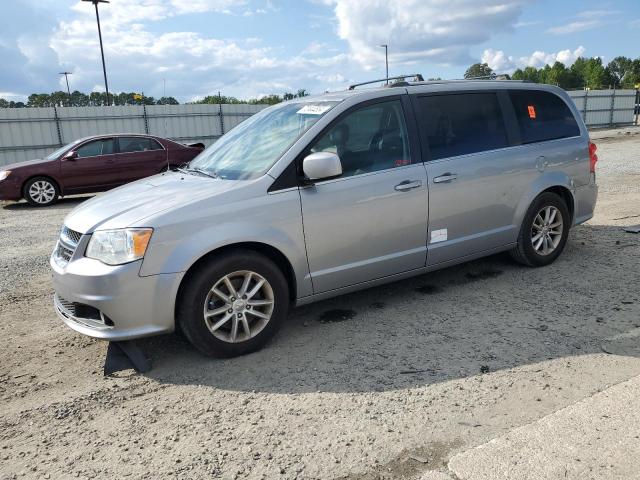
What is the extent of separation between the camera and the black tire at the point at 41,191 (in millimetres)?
11953

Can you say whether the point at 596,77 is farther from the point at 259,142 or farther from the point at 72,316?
the point at 72,316

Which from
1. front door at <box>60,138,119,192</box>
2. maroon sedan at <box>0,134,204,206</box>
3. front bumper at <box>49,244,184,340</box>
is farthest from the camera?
front door at <box>60,138,119,192</box>

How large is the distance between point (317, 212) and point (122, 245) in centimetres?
138

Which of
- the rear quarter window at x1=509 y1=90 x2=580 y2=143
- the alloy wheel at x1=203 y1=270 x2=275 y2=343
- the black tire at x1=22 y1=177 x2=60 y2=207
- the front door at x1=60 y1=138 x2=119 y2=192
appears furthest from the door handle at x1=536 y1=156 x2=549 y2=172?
the black tire at x1=22 y1=177 x2=60 y2=207

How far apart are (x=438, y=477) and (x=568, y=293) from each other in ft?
9.55

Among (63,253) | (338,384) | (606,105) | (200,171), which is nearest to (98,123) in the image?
(200,171)

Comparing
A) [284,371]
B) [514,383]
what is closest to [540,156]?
[514,383]

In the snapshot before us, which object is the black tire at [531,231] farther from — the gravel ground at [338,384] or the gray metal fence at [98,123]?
the gray metal fence at [98,123]

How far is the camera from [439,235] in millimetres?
4695

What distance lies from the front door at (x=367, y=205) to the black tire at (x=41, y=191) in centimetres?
998

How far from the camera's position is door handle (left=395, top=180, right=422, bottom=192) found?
4.39 m

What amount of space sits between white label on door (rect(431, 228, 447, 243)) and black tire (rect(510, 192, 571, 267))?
106 centimetres

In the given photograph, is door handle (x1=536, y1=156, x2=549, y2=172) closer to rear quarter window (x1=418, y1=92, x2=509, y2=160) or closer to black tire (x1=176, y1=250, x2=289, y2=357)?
rear quarter window (x1=418, y1=92, x2=509, y2=160)

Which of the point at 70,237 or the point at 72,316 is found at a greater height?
the point at 70,237
